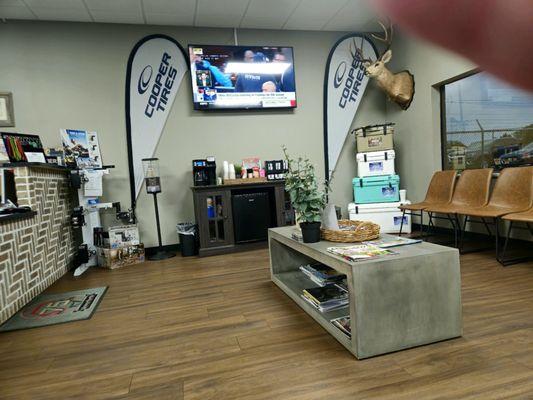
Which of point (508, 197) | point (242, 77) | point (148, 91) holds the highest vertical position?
point (242, 77)

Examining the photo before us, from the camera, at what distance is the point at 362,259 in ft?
5.44

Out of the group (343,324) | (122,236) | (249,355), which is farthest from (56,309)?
(343,324)

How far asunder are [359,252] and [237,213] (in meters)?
2.56

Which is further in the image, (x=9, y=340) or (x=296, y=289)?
(x=296, y=289)

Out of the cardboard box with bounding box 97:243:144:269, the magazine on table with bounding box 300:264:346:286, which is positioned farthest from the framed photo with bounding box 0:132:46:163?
the magazine on table with bounding box 300:264:346:286

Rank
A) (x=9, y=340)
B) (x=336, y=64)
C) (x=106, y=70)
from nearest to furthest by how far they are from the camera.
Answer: (x=9, y=340)
(x=106, y=70)
(x=336, y=64)

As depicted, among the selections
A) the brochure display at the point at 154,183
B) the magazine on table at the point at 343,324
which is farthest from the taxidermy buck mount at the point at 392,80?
the magazine on table at the point at 343,324

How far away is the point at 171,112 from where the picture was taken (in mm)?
4453

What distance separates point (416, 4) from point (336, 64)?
507cm

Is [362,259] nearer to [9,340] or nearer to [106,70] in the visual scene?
[9,340]

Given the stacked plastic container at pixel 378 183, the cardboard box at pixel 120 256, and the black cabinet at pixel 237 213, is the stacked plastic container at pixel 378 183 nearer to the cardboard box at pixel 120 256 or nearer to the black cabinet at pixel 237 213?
the black cabinet at pixel 237 213

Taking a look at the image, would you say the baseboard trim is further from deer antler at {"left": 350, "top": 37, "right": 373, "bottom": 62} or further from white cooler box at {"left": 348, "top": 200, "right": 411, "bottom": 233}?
deer antler at {"left": 350, "top": 37, "right": 373, "bottom": 62}

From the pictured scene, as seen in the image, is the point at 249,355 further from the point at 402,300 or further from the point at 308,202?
the point at 308,202

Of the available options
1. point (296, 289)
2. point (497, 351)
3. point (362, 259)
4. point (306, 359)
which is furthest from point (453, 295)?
point (296, 289)
